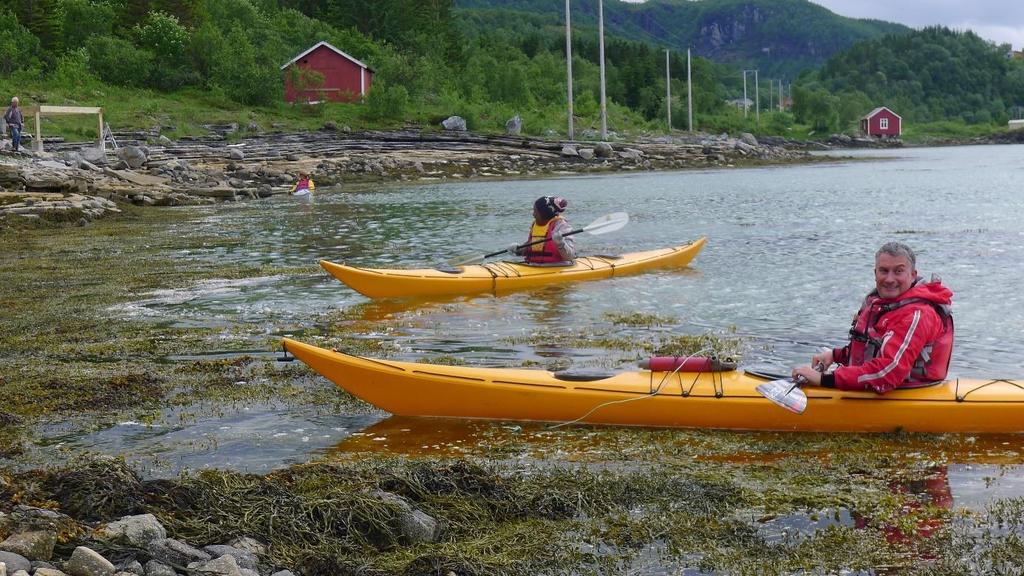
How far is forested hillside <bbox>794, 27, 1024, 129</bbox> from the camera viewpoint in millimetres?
132875

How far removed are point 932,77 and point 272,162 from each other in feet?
431

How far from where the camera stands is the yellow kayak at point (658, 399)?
19.3 feet

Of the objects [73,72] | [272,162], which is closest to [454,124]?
[272,162]

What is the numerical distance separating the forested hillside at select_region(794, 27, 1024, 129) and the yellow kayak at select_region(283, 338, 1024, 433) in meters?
127

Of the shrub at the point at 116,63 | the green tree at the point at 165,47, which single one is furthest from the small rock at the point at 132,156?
the green tree at the point at 165,47

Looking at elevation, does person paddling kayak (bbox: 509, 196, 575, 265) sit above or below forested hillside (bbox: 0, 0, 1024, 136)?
below

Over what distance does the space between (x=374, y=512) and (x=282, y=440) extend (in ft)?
5.72

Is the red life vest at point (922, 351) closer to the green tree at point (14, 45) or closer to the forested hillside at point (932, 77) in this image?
the green tree at point (14, 45)

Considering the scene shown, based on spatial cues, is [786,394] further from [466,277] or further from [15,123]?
[15,123]

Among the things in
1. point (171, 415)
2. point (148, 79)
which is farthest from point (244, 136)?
point (171, 415)

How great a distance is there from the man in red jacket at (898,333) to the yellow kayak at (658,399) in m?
0.09

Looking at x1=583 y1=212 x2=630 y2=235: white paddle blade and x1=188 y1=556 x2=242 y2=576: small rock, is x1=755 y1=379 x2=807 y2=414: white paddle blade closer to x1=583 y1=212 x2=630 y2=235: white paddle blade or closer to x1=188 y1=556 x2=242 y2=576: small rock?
x1=188 y1=556 x2=242 y2=576: small rock

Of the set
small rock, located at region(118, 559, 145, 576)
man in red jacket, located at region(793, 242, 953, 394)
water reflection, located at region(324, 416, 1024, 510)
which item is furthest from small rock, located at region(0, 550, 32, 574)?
man in red jacket, located at region(793, 242, 953, 394)

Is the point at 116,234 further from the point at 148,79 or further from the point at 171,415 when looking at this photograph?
the point at 148,79
